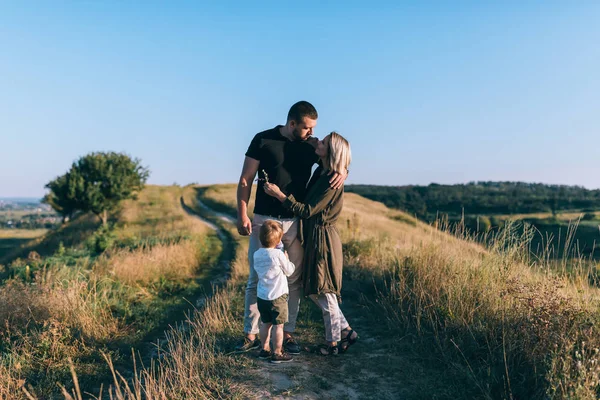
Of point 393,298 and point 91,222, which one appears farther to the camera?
point 91,222

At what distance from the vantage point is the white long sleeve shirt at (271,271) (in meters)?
4.61

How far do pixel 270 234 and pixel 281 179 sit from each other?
69 centimetres

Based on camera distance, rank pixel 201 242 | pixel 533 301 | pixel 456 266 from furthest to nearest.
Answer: pixel 201 242, pixel 456 266, pixel 533 301

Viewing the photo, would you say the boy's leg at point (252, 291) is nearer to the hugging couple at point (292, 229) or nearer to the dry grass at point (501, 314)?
the hugging couple at point (292, 229)

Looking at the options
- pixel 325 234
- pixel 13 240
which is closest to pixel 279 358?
pixel 325 234

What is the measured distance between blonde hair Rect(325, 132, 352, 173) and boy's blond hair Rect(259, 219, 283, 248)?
2.82 feet

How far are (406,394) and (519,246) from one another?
274 centimetres

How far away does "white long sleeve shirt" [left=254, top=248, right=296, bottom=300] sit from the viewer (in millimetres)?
4609

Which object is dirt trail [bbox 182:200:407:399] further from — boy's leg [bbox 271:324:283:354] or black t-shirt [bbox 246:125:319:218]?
black t-shirt [bbox 246:125:319:218]

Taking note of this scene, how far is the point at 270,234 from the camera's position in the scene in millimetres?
4574

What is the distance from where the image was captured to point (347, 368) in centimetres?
470

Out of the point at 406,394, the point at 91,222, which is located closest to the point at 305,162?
the point at 406,394

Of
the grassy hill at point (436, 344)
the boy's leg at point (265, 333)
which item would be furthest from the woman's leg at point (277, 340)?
the grassy hill at point (436, 344)

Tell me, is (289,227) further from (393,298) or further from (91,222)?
(91,222)
